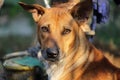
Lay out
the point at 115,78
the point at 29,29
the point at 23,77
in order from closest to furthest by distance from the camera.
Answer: the point at 115,78 < the point at 23,77 < the point at 29,29

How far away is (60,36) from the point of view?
555cm

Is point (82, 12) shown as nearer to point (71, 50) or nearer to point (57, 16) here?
point (57, 16)

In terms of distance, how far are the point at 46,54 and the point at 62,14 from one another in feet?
1.51

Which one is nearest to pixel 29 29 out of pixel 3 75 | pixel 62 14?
pixel 3 75

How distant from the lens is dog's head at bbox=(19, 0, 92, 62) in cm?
548

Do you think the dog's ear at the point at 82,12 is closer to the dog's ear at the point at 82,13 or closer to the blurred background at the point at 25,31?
the dog's ear at the point at 82,13

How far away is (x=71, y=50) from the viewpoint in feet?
18.0

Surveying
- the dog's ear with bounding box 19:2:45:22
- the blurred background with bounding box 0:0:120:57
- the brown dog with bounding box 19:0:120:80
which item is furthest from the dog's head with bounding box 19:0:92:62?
the blurred background with bounding box 0:0:120:57

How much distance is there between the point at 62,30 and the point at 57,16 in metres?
0.16

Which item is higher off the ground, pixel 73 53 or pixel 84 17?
pixel 84 17

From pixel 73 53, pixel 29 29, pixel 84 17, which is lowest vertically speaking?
pixel 29 29

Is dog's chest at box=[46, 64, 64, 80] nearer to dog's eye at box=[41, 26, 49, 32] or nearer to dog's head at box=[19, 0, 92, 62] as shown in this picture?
dog's head at box=[19, 0, 92, 62]

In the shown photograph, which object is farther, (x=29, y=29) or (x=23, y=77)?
(x=29, y=29)

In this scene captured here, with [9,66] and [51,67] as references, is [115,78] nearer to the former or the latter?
[51,67]
